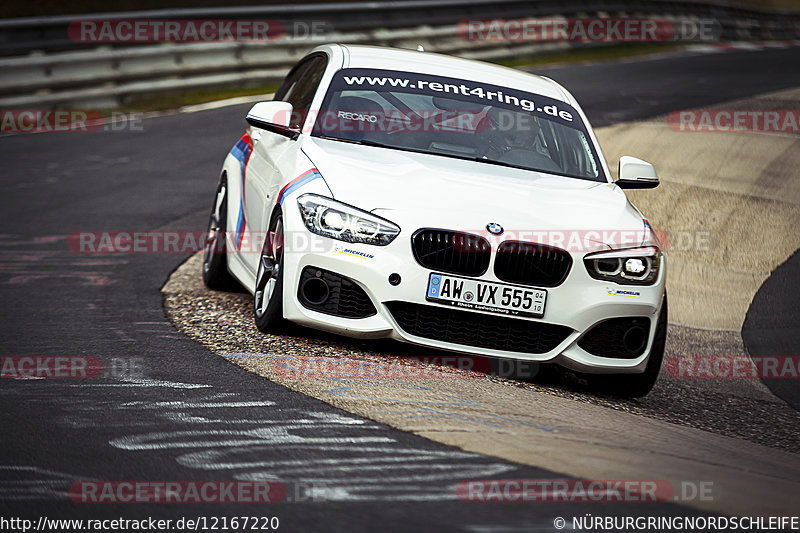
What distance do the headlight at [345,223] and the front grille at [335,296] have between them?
22 centimetres

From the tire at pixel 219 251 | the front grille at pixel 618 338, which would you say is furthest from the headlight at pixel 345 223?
the tire at pixel 219 251

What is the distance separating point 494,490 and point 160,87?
545 inches

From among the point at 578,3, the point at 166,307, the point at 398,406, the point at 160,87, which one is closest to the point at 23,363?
the point at 166,307

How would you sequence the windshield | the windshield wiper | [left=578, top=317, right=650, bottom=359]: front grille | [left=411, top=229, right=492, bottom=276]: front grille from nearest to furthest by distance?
[left=411, top=229, right=492, bottom=276]: front grille
[left=578, top=317, right=650, bottom=359]: front grille
the windshield wiper
the windshield

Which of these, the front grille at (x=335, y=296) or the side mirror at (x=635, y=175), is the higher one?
Result: the side mirror at (x=635, y=175)

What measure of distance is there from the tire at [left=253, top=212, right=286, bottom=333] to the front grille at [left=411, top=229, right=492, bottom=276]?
2.65 feet

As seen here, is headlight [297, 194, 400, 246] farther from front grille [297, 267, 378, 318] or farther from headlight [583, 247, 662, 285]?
headlight [583, 247, 662, 285]

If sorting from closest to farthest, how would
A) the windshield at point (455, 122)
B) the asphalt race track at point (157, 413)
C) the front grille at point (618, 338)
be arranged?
the asphalt race track at point (157, 413)
the front grille at point (618, 338)
the windshield at point (455, 122)

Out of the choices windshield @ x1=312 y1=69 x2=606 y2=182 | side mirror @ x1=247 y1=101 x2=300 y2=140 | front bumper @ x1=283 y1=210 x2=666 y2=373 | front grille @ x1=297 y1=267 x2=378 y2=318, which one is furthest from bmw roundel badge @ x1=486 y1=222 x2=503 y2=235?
side mirror @ x1=247 y1=101 x2=300 y2=140

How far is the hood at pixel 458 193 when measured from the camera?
17.5 ft

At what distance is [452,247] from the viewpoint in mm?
5270

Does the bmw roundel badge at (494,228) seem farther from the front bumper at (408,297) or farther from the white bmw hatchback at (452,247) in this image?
the front bumper at (408,297)

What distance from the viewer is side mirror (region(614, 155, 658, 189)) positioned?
21.3 ft

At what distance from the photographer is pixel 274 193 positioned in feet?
19.6
